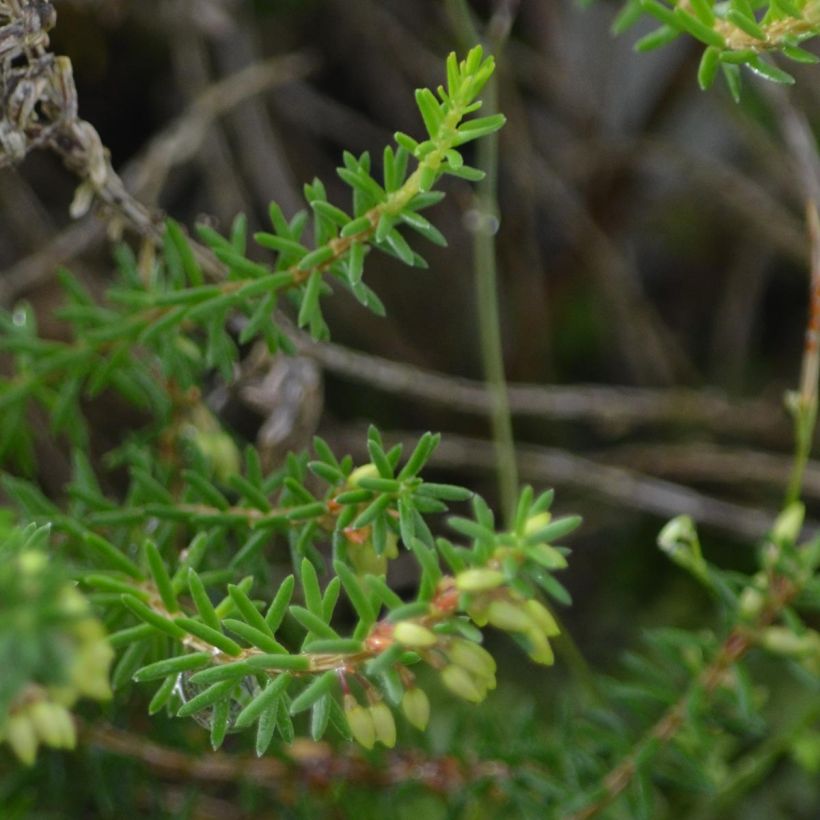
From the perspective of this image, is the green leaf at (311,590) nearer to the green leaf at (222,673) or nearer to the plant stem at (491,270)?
the green leaf at (222,673)

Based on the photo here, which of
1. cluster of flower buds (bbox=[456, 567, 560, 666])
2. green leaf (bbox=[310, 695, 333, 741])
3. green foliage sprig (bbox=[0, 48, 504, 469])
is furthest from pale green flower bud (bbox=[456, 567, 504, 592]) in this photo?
green foliage sprig (bbox=[0, 48, 504, 469])

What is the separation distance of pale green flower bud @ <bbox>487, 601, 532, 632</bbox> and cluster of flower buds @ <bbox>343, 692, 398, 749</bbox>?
95 millimetres

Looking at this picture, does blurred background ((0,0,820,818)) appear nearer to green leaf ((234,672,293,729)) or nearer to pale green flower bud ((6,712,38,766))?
green leaf ((234,672,293,729))

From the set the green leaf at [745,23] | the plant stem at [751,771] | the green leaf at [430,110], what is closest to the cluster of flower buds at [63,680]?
the green leaf at [430,110]

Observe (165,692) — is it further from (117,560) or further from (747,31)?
(747,31)

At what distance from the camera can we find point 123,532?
830mm

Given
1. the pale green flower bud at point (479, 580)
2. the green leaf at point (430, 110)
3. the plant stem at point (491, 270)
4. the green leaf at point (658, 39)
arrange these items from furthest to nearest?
the plant stem at point (491, 270) → the green leaf at point (658, 39) → the green leaf at point (430, 110) → the pale green flower bud at point (479, 580)

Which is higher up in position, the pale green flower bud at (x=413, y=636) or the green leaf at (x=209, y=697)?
the pale green flower bud at (x=413, y=636)

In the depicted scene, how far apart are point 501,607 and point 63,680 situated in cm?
20

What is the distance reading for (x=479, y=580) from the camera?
500mm

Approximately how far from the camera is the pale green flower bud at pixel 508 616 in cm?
50

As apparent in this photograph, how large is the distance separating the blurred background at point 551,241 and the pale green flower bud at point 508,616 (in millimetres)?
758

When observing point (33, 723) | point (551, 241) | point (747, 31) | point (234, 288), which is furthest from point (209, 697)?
point (551, 241)

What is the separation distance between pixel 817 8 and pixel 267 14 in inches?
51.0
